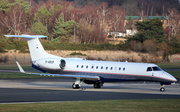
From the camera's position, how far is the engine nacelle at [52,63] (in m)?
24.6

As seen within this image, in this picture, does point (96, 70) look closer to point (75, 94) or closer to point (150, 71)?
point (75, 94)

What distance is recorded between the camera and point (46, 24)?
10481 cm

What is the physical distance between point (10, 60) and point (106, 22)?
74.3 m

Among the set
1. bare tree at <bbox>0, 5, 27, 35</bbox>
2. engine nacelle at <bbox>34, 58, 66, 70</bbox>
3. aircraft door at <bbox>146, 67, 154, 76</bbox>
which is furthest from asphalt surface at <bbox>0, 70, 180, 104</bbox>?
bare tree at <bbox>0, 5, 27, 35</bbox>

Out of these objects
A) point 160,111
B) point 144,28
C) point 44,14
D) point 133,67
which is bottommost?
point 160,111

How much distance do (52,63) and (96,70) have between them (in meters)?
3.86

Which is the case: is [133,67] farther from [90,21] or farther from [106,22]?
[106,22]

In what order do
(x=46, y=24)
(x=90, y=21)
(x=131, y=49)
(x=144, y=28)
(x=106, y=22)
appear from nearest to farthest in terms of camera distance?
(x=131, y=49), (x=144, y=28), (x=46, y=24), (x=90, y=21), (x=106, y=22)

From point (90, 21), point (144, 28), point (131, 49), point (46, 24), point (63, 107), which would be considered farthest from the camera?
point (90, 21)

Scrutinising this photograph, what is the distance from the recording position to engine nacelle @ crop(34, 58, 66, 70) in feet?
80.8

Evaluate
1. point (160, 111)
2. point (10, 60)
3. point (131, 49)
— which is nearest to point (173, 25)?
point (131, 49)

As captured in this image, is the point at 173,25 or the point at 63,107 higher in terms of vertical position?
the point at 173,25

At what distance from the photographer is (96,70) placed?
23.7 meters

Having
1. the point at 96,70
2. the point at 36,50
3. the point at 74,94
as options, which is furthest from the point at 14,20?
the point at 74,94
